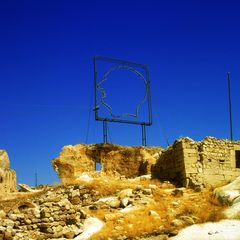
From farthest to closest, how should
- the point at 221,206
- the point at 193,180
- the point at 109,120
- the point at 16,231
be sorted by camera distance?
the point at 109,120 → the point at 193,180 → the point at 221,206 → the point at 16,231

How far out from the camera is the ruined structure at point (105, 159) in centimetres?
2942

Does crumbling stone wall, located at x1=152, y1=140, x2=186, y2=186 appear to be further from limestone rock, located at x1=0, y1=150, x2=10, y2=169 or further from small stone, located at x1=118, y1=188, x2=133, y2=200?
limestone rock, located at x1=0, y1=150, x2=10, y2=169

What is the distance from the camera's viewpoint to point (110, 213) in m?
17.6

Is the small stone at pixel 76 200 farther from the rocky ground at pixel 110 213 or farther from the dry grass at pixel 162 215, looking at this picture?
the dry grass at pixel 162 215

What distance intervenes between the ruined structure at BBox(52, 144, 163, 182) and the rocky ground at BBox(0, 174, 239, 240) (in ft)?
27.1

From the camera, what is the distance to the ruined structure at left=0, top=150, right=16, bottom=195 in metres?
22.8

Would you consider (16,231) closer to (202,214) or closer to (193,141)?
(202,214)

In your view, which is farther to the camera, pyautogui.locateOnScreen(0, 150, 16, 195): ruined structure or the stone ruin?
pyautogui.locateOnScreen(0, 150, 16, 195): ruined structure

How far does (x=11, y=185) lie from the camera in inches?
920

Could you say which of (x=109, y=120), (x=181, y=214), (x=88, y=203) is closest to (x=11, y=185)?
(x=88, y=203)

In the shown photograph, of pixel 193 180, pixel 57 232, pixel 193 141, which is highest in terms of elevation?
pixel 193 141

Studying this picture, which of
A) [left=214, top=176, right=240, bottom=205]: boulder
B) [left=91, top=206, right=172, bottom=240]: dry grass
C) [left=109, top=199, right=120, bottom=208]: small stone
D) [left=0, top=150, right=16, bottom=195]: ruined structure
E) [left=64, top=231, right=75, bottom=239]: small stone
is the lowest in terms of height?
[left=64, top=231, right=75, bottom=239]: small stone

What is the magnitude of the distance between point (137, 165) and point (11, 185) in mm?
9229

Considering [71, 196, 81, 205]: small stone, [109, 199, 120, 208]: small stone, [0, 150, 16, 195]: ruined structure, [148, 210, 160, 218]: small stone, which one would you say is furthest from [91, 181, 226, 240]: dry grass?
[0, 150, 16, 195]: ruined structure
